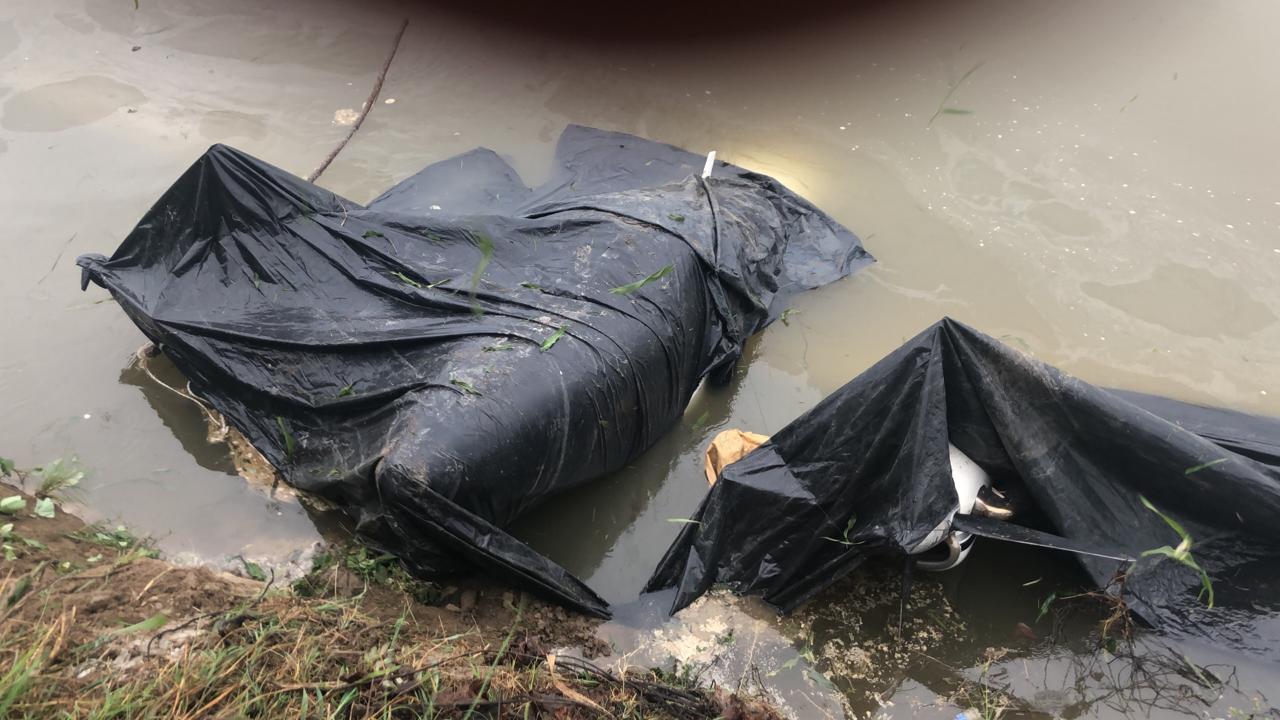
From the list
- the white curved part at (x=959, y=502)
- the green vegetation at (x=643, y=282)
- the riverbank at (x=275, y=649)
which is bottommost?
the riverbank at (x=275, y=649)

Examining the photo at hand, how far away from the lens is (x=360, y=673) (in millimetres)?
2262

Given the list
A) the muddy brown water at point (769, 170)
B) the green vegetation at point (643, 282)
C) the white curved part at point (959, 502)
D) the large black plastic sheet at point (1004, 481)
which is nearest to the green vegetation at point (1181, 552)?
the large black plastic sheet at point (1004, 481)

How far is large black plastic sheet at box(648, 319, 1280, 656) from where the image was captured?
262cm

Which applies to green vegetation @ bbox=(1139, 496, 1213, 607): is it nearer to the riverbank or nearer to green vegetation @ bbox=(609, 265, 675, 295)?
the riverbank

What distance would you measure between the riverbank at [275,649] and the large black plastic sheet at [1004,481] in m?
0.60

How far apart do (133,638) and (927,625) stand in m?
2.69

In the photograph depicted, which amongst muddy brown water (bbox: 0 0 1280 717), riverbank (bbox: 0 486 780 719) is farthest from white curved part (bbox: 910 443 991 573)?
riverbank (bbox: 0 486 780 719)

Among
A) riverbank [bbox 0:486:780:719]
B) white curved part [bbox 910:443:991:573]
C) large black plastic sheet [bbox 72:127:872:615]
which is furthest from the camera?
large black plastic sheet [bbox 72:127:872:615]

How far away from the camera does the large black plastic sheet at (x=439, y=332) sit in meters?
2.85

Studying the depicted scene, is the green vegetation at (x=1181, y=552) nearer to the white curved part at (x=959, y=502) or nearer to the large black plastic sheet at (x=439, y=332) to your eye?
the white curved part at (x=959, y=502)

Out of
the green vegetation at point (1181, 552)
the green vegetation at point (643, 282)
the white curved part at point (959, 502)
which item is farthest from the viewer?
the green vegetation at point (643, 282)

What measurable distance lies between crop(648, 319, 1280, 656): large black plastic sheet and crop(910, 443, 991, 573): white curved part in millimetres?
36

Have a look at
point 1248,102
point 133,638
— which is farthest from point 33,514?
point 1248,102

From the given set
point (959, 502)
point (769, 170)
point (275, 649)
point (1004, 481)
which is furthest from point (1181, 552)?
point (769, 170)
